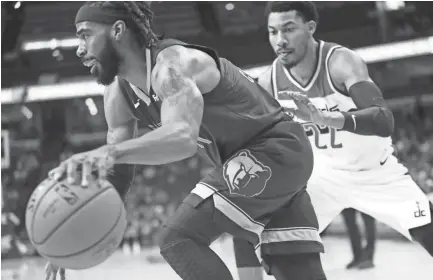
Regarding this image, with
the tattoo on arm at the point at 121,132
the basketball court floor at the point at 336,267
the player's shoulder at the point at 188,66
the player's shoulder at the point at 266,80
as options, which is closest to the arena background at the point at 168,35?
the basketball court floor at the point at 336,267

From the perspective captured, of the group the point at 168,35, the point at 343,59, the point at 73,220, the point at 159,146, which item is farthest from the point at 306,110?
the point at 168,35

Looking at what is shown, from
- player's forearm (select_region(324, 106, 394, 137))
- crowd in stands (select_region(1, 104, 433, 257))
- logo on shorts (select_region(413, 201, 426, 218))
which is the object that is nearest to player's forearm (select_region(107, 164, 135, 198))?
player's forearm (select_region(324, 106, 394, 137))

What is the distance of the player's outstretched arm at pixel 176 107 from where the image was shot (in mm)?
1797

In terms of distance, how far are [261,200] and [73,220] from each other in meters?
0.77

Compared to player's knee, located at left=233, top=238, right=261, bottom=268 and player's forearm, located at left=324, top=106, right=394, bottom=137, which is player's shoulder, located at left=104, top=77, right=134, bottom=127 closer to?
player's knee, located at left=233, top=238, right=261, bottom=268

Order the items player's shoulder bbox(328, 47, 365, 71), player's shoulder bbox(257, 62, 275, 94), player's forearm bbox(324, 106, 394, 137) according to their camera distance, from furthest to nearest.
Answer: player's shoulder bbox(257, 62, 275, 94) → player's shoulder bbox(328, 47, 365, 71) → player's forearm bbox(324, 106, 394, 137)

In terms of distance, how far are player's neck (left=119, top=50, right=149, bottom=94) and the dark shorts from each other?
451 millimetres

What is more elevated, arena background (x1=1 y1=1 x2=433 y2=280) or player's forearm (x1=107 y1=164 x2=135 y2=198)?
player's forearm (x1=107 y1=164 x2=135 y2=198)

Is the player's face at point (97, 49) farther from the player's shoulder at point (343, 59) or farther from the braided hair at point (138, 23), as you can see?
the player's shoulder at point (343, 59)

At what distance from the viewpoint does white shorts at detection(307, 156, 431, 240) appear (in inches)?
129

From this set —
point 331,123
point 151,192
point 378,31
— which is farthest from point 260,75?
point 151,192

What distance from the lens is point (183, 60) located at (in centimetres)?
211

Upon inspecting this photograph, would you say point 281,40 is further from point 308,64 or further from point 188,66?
point 188,66

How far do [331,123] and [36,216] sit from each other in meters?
1.43
